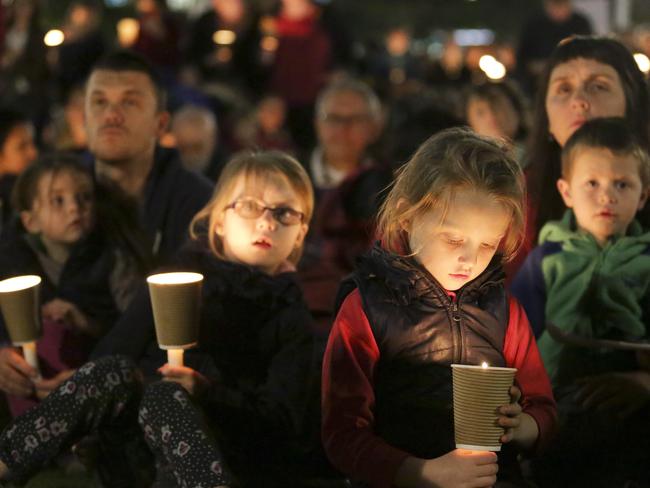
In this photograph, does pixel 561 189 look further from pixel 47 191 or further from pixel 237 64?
pixel 237 64

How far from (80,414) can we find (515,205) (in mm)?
1466

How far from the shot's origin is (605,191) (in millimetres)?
3264

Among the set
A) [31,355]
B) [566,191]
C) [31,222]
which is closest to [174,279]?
[31,355]

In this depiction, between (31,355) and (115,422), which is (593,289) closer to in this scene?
(115,422)

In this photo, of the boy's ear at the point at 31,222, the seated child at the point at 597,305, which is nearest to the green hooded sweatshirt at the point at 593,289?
the seated child at the point at 597,305

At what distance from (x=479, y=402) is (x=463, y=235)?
1.57ft

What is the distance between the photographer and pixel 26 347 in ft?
11.0

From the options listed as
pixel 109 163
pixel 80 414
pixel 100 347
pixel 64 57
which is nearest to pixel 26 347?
pixel 100 347

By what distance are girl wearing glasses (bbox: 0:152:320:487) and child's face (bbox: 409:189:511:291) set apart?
2.56ft

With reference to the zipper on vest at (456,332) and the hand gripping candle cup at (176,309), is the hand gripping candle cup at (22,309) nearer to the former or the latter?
the hand gripping candle cup at (176,309)

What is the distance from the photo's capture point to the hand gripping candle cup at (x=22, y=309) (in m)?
3.19

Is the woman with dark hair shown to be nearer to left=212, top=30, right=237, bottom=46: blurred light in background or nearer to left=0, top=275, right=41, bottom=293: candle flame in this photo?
left=0, top=275, right=41, bottom=293: candle flame

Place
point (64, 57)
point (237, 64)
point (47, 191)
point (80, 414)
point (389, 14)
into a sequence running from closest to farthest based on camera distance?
point (80, 414) < point (47, 191) < point (64, 57) < point (237, 64) < point (389, 14)

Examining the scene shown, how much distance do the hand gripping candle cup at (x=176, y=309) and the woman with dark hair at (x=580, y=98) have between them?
4.58 feet
